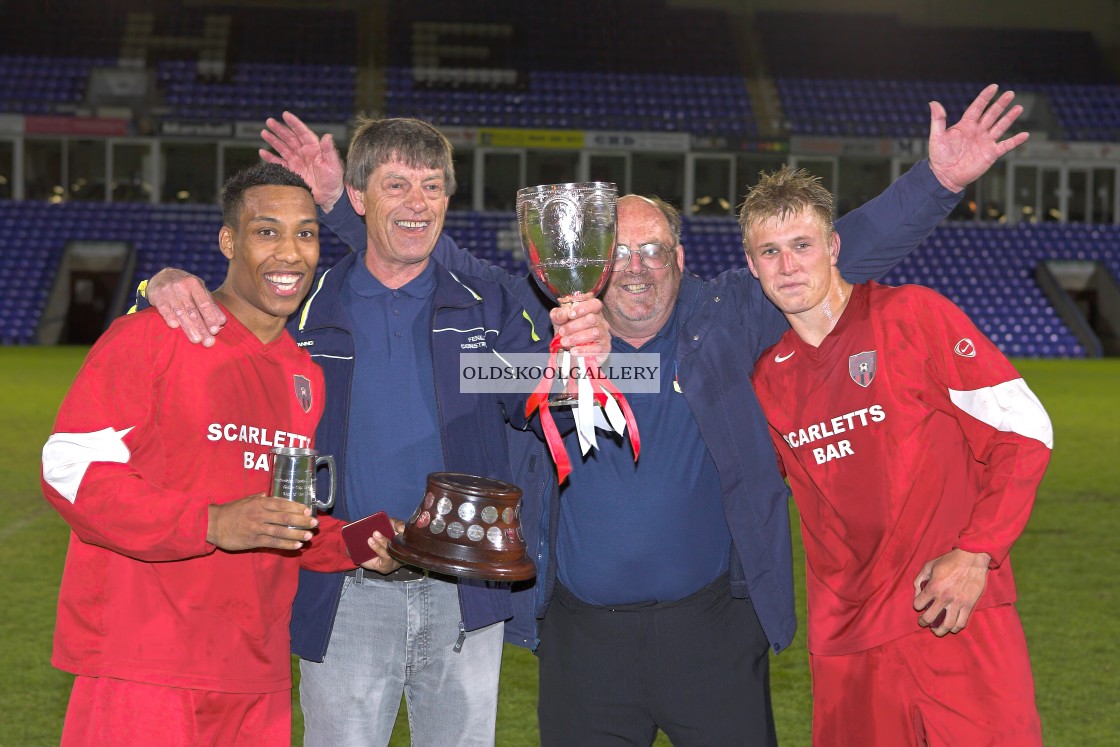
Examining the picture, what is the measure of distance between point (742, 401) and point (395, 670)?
3.47 feet

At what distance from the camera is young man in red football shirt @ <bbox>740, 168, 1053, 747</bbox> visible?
2689mm

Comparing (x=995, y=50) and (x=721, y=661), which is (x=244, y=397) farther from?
(x=995, y=50)

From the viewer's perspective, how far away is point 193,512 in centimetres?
231

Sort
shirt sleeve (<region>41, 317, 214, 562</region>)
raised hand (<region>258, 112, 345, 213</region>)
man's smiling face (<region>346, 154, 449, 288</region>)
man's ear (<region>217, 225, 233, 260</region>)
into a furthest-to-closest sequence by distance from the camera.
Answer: raised hand (<region>258, 112, 345, 213</region>), man's smiling face (<region>346, 154, 449, 288</region>), man's ear (<region>217, 225, 233, 260</region>), shirt sleeve (<region>41, 317, 214, 562</region>)

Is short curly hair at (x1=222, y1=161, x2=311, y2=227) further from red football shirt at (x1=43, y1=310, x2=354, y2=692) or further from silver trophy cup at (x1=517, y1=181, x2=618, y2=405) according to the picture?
silver trophy cup at (x1=517, y1=181, x2=618, y2=405)

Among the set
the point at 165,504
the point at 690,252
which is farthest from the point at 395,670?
the point at 690,252

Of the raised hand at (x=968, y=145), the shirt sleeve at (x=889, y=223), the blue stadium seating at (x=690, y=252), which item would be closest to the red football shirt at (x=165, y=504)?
the shirt sleeve at (x=889, y=223)

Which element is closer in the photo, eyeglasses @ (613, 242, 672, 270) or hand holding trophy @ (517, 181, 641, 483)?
hand holding trophy @ (517, 181, 641, 483)

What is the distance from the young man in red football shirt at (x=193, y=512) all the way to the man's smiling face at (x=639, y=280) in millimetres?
735

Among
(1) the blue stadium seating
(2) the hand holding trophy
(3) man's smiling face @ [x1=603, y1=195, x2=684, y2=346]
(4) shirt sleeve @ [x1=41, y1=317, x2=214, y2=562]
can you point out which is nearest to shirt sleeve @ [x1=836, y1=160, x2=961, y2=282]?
(3) man's smiling face @ [x1=603, y1=195, x2=684, y2=346]

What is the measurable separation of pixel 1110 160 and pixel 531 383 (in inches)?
1116

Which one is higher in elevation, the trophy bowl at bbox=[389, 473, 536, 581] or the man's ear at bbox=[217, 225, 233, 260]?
the man's ear at bbox=[217, 225, 233, 260]

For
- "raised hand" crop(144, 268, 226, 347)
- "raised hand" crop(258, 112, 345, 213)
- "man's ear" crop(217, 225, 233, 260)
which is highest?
"raised hand" crop(258, 112, 345, 213)

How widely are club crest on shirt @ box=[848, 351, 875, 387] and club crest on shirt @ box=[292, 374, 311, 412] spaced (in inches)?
50.3
